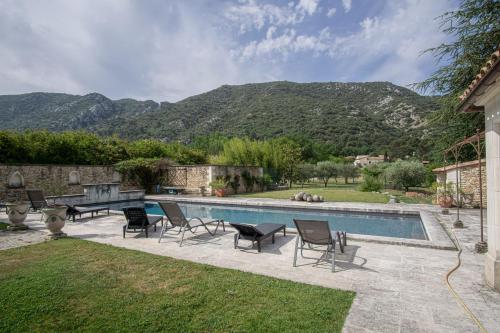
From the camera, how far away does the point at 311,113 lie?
6184 centimetres

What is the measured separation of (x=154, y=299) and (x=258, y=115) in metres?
56.9

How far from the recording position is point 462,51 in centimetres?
1094

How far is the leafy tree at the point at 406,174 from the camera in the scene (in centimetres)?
2003

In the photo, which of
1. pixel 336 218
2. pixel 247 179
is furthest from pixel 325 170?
pixel 336 218

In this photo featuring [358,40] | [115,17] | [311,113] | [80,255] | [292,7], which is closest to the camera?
[80,255]

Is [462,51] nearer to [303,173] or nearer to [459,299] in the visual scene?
[459,299]

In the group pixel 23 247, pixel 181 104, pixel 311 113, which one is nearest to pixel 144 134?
pixel 181 104

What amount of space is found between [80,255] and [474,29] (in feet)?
48.6

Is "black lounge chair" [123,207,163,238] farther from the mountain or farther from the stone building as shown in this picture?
the mountain

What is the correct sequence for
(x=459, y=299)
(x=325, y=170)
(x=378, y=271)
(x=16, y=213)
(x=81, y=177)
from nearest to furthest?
(x=459, y=299)
(x=378, y=271)
(x=16, y=213)
(x=81, y=177)
(x=325, y=170)

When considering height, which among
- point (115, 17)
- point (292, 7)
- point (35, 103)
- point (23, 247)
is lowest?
point (23, 247)

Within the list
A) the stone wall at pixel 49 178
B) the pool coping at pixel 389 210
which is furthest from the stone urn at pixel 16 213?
the stone wall at pixel 49 178

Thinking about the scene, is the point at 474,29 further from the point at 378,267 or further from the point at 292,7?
the point at 378,267

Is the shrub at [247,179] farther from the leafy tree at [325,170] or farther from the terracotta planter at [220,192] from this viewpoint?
the leafy tree at [325,170]
